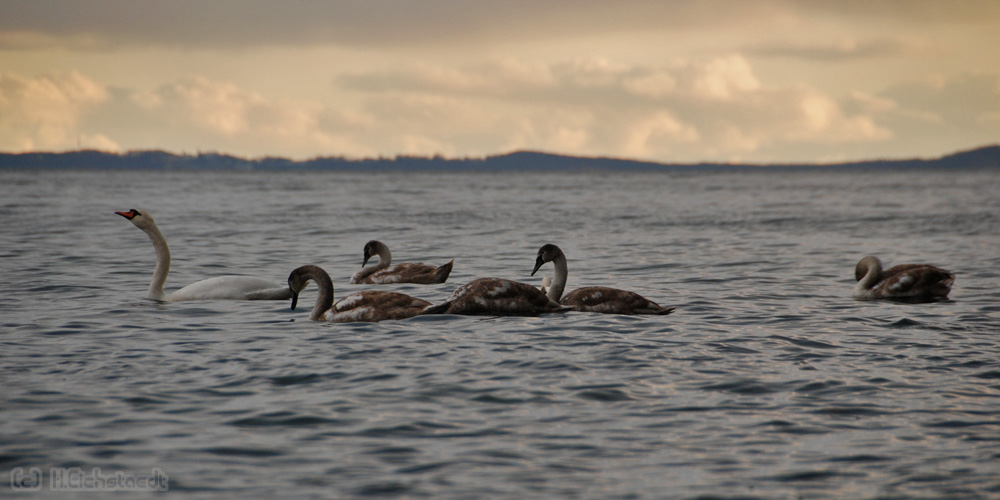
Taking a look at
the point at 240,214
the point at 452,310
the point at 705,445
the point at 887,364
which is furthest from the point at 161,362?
the point at 240,214

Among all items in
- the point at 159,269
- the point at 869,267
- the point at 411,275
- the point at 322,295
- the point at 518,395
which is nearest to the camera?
the point at 518,395

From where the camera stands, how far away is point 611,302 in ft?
46.7

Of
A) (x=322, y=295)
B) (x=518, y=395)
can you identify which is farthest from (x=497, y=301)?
(x=518, y=395)

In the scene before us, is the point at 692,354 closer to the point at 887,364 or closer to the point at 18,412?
the point at 887,364

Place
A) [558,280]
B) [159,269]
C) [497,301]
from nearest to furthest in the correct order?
[497,301]
[558,280]
[159,269]

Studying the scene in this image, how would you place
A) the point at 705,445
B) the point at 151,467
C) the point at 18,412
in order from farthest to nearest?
the point at 18,412
the point at 705,445
the point at 151,467

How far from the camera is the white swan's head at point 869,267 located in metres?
17.1

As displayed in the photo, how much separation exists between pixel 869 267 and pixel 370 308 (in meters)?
9.56

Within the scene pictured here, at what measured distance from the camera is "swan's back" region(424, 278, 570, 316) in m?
14.0

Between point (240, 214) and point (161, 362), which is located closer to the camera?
point (161, 362)

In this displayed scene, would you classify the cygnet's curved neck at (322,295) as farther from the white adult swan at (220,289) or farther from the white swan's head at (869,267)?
the white swan's head at (869,267)

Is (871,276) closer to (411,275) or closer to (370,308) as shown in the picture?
(411,275)

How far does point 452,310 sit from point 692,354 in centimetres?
423

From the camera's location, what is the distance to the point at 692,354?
36.9ft
